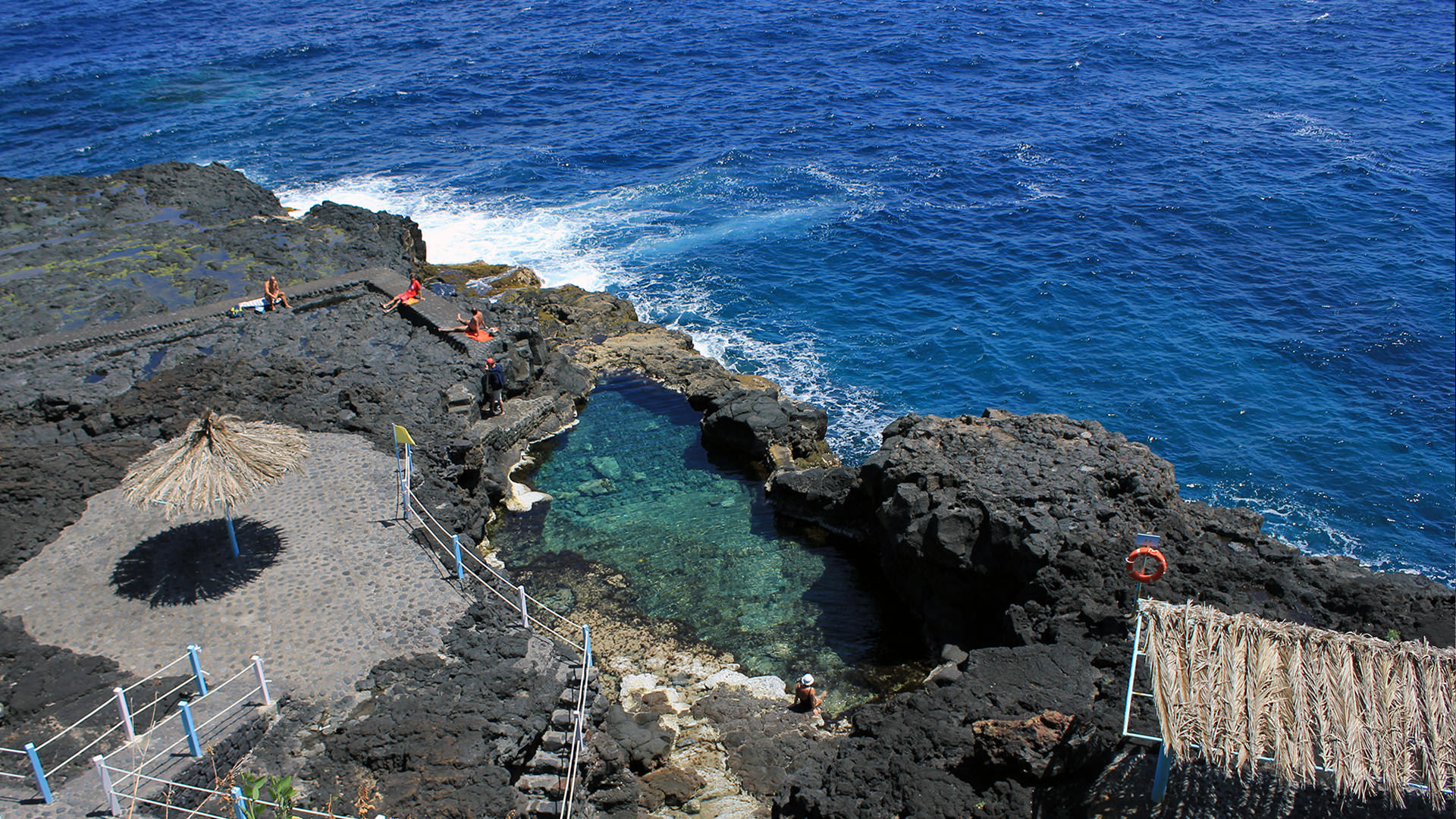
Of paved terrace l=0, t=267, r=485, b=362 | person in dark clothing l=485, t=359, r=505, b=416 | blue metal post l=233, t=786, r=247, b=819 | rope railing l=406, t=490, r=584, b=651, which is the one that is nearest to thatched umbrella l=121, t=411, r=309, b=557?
rope railing l=406, t=490, r=584, b=651

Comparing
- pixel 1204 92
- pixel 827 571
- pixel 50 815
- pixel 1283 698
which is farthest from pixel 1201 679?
pixel 1204 92

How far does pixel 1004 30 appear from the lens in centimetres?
8169

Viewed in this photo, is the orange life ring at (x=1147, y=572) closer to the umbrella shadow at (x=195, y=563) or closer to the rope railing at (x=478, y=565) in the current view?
the rope railing at (x=478, y=565)

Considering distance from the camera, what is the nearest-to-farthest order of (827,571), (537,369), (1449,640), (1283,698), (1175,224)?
1. (1283,698)
2. (1449,640)
3. (827,571)
4. (537,369)
5. (1175,224)

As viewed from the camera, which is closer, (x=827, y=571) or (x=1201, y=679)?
(x=1201, y=679)

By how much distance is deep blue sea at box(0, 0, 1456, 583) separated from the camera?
1393 inches

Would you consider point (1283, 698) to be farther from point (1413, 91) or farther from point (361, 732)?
point (1413, 91)

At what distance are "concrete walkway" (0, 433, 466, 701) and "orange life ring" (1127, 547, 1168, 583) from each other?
43.7ft

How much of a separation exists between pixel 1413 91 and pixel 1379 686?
65891mm

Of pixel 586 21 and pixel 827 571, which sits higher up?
pixel 586 21

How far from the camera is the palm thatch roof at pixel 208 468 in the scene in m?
17.8

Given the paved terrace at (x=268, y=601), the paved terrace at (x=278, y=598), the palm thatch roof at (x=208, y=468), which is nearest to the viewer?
the paved terrace at (x=268, y=601)

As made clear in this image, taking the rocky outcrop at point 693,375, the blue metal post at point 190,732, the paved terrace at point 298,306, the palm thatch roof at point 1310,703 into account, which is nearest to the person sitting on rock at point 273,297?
the paved terrace at point 298,306

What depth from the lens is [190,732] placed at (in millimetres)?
14805
